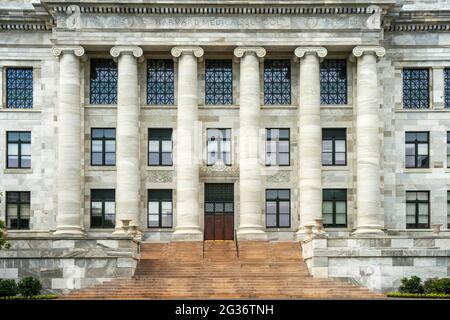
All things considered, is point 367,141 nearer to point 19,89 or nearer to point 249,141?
point 249,141

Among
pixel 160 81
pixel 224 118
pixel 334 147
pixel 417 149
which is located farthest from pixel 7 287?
pixel 417 149

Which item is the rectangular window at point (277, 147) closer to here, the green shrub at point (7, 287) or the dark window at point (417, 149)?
the dark window at point (417, 149)

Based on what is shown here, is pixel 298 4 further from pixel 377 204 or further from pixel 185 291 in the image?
pixel 185 291

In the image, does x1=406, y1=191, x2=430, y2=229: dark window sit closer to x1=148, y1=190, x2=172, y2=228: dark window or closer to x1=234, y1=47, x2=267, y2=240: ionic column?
x1=234, y1=47, x2=267, y2=240: ionic column

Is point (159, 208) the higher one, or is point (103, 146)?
point (103, 146)

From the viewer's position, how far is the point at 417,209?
50.8 meters

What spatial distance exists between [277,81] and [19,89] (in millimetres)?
16293

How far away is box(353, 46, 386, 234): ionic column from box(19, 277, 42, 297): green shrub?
19515mm

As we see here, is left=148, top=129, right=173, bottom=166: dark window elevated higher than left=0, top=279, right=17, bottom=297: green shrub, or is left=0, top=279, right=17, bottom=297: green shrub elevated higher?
left=148, top=129, right=173, bottom=166: dark window

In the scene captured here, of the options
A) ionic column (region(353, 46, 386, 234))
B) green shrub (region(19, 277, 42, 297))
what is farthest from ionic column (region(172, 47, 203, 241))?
green shrub (region(19, 277, 42, 297))

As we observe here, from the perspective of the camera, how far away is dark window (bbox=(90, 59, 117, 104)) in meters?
50.3

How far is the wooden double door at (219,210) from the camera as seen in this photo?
49625mm

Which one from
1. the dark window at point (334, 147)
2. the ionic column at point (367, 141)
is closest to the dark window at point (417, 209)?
the ionic column at point (367, 141)

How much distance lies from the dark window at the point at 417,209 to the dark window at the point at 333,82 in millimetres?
7429
